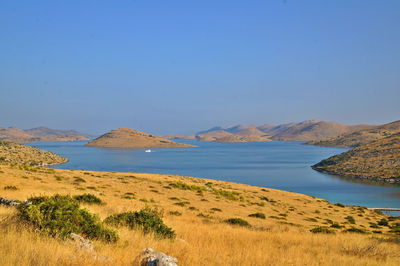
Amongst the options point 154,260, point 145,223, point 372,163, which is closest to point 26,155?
point 145,223

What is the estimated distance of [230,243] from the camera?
1113 cm

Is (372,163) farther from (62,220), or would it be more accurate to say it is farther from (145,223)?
(62,220)

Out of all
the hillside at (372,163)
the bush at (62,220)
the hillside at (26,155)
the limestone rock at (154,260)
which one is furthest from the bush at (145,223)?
the hillside at (26,155)

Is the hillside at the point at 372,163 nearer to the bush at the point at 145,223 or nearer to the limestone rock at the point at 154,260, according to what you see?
the bush at the point at 145,223

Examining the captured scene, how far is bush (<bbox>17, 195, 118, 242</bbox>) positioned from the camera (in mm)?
8234

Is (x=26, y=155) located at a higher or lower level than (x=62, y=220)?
lower

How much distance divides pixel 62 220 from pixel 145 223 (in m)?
3.59

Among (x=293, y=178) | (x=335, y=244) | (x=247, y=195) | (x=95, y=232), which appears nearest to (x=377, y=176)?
(x=293, y=178)

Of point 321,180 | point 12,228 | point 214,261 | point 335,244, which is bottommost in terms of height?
point 321,180

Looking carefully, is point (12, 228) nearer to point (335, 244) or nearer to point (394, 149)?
point (335, 244)

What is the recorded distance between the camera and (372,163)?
126 meters

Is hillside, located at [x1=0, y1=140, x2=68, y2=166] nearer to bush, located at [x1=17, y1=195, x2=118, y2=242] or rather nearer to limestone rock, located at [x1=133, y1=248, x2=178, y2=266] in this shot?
bush, located at [x1=17, y1=195, x2=118, y2=242]

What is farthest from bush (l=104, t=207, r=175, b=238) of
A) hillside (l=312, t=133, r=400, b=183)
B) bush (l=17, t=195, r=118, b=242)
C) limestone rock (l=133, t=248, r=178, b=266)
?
hillside (l=312, t=133, r=400, b=183)

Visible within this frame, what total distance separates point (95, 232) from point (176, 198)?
26198mm
